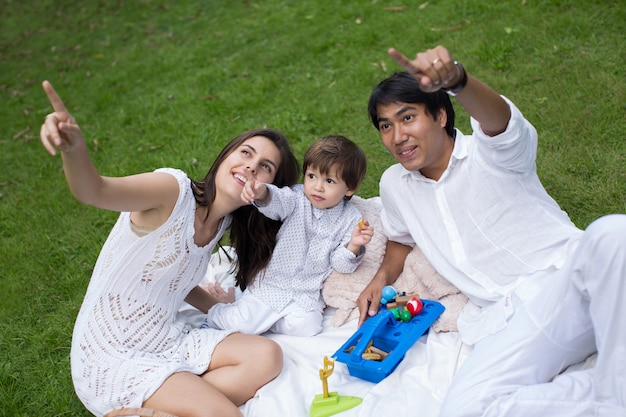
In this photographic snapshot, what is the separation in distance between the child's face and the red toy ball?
68 cm

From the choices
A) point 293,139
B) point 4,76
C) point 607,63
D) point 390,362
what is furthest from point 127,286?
point 4,76

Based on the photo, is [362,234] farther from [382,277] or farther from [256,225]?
[256,225]

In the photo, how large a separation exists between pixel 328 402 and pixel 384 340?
1.56ft

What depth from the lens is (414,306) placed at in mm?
3189

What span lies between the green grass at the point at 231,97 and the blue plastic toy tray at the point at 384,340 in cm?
141

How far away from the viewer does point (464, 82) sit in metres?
2.47

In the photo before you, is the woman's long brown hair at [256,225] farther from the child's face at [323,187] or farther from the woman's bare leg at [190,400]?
the woman's bare leg at [190,400]

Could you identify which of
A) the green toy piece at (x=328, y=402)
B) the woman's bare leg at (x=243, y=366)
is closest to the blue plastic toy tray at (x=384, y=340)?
the green toy piece at (x=328, y=402)

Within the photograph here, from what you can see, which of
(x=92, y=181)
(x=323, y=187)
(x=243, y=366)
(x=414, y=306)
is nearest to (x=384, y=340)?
(x=414, y=306)

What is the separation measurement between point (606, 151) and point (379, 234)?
185cm

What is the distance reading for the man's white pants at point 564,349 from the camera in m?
2.26

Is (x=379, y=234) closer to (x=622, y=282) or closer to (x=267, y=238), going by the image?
(x=267, y=238)

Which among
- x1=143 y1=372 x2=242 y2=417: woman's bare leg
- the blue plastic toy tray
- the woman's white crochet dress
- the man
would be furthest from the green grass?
the blue plastic toy tray

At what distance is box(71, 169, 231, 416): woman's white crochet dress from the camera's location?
289 cm
